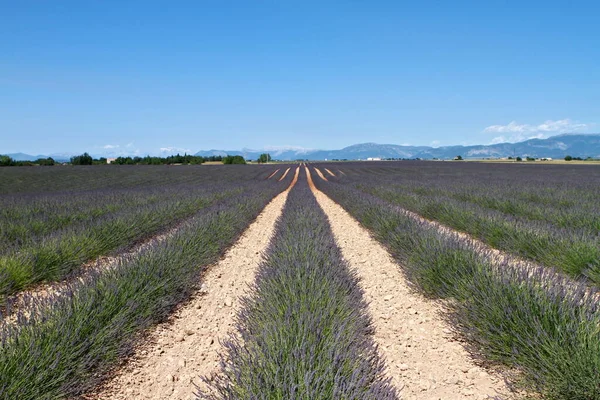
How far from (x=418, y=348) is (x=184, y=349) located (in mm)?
2083

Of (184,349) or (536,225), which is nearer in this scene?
(184,349)

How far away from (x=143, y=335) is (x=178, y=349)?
1.29 ft

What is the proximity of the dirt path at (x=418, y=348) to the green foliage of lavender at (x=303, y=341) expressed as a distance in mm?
227

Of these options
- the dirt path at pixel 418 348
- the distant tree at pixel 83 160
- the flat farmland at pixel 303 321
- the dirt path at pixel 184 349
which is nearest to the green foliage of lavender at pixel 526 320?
the flat farmland at pixel 303 321

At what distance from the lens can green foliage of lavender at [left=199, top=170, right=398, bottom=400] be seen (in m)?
1.79

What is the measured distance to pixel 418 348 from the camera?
3.13m

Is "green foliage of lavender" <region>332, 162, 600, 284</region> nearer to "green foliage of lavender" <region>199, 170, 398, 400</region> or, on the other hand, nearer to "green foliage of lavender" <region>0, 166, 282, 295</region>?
"green foliage of lavender" <region>199, 170, 398, 400</region>

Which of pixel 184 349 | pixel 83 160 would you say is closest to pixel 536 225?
pixel 184 349

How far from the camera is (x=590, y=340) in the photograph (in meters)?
2.20

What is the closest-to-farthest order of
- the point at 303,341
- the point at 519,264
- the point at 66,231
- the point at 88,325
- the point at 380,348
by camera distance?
the point at 303,341
the point at 88,325
the point at 380,348
the point at 519,264
the point at 66,231

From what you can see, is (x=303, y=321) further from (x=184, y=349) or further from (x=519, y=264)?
(x=519, y=264)

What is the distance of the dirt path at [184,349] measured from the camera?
8.33ft

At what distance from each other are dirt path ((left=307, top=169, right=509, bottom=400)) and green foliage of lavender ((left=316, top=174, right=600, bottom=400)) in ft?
0.51

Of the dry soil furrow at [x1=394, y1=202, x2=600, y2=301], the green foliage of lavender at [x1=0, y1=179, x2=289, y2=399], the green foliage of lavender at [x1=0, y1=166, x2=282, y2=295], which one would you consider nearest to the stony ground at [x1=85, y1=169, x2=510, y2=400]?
the green foliage of lavender at [x1=0, y1=179, x2=289, y2=399]
